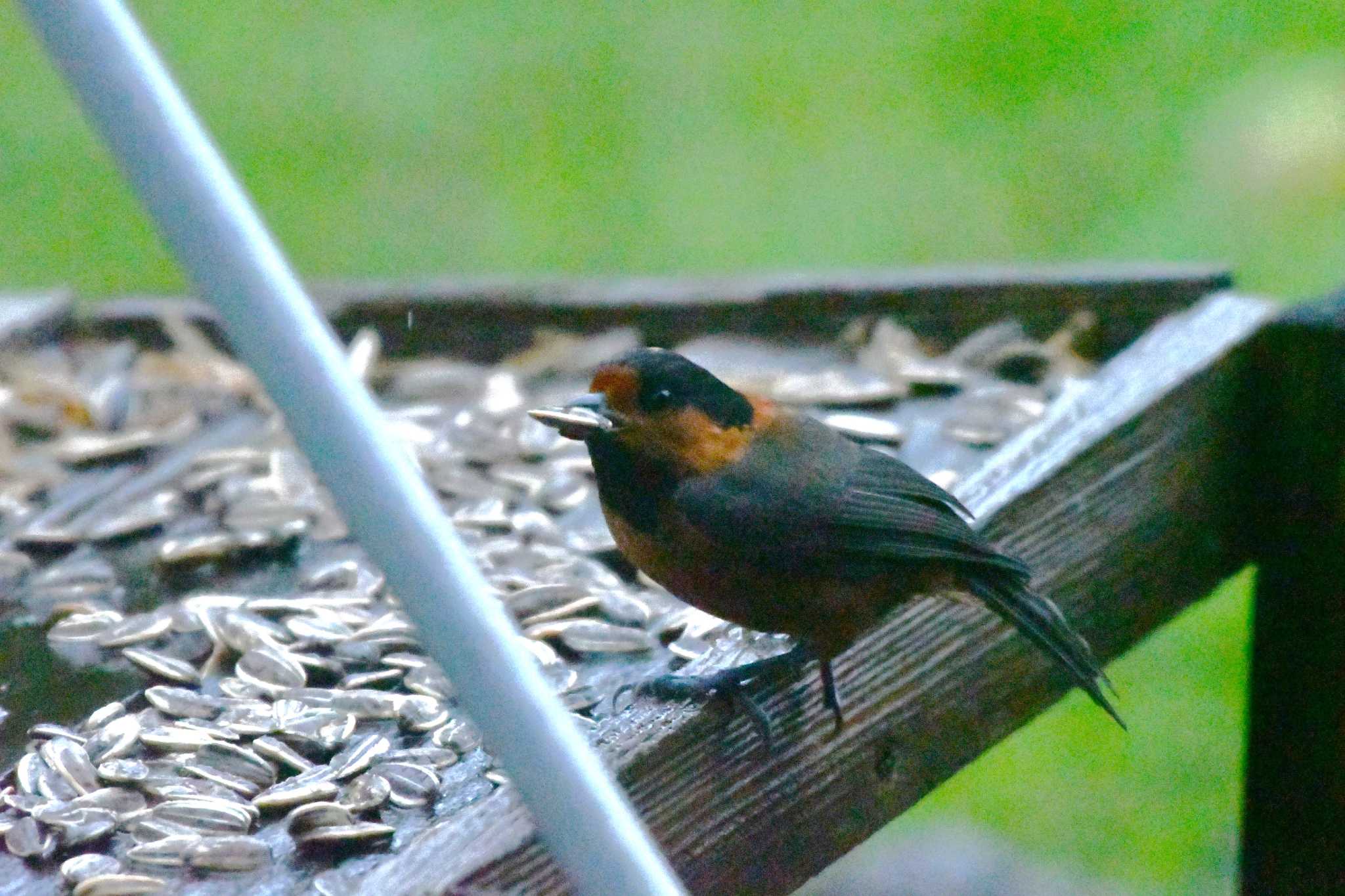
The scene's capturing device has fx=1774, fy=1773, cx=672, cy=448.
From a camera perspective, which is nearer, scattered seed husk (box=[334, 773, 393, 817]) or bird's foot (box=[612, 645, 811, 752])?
scattered seed husk (box=[334, 773, 393, 817])

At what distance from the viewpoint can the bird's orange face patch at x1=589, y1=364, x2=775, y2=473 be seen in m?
2.58

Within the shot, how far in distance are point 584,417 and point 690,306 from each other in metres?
1.65

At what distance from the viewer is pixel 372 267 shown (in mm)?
6738

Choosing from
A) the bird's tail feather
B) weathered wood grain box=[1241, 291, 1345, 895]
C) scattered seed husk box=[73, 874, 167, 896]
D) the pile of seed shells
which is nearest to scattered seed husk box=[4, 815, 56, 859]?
the pile of seed shells

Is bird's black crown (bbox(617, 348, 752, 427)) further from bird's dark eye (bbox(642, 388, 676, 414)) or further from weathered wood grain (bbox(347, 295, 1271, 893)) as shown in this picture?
weathered wood grain (bbox(347, 295, 1271, 893))

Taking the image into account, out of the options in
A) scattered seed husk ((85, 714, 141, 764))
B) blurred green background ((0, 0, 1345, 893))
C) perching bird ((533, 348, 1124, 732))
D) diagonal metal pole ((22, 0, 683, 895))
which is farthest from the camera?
blurred green background ((0, 0, 1345, 893))

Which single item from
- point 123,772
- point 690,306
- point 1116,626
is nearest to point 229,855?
point 123,772

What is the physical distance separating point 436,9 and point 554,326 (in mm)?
3926

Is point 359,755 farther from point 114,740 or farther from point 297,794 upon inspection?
point 114,740

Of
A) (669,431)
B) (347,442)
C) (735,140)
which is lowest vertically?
(735,140)

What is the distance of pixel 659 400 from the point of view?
2594 mm

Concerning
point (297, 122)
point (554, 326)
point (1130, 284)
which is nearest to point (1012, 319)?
point (1130, 284)

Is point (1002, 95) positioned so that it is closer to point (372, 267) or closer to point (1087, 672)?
point (372, 267)

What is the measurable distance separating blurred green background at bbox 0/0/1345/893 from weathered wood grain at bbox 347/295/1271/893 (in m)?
3.24
